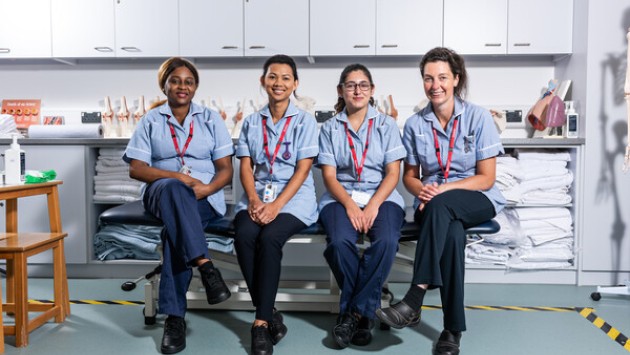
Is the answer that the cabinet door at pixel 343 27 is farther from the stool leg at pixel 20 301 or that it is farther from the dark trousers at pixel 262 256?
the stool leg at pixel 20 301

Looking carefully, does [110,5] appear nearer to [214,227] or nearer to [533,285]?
[214,227]

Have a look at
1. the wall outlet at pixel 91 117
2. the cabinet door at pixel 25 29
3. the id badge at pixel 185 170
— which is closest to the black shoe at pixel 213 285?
the id badge at pixel 185 170

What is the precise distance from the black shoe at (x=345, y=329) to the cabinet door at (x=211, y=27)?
6.70 feet

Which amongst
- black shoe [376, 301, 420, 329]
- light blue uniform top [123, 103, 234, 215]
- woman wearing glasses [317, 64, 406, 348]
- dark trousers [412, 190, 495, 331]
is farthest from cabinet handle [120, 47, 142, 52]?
black shoe [376, 301, 420, 329]

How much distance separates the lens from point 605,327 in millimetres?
2332

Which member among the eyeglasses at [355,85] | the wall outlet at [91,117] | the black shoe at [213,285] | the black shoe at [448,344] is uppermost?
the eyeglasses at [355,85]

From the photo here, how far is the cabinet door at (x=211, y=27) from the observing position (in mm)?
3469

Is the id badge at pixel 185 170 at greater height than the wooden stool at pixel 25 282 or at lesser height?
greater

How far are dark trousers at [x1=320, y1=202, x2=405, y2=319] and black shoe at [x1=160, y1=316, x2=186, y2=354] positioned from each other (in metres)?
0.61

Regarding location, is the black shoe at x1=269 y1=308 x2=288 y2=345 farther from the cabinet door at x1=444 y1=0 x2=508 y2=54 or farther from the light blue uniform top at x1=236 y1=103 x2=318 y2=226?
the cabinet door at x1=444 y1=0 x2=508 y2=54

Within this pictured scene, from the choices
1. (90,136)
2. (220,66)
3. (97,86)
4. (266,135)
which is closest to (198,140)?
(266,135)

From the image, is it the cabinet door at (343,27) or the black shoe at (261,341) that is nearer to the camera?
the black shoe at (261,341)

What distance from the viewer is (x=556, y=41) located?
3.36m

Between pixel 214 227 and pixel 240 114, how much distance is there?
1.56m
